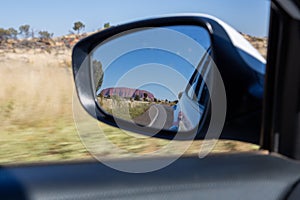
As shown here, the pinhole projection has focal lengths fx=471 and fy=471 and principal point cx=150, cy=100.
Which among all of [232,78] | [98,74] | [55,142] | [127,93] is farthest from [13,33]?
[232,78]

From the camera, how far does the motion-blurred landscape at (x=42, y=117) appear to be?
94.0 inches

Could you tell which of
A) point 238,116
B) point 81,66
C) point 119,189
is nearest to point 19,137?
point 81,66

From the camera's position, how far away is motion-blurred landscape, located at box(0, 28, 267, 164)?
2389 mm

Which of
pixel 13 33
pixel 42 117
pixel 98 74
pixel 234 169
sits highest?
pixel 13 33

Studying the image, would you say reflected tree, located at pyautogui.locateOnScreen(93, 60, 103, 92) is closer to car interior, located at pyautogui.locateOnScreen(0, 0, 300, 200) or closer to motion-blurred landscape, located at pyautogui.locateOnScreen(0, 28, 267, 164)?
motion-blurred landscape, located at pyautogui.locateOnScreen(0, 28, 267, 164)

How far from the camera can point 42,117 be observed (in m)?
4.55

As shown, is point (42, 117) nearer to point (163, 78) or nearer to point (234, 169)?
point (163, 78)

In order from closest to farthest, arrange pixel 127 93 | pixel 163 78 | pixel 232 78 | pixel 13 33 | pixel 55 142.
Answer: pixel 232 78
pixel 163 78
pixel 127 93
pixel 55 142
pixel 13 33

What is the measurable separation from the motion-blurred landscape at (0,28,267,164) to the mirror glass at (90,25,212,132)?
0.15m

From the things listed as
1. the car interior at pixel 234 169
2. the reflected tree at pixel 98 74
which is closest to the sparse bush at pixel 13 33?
the reflected tree at pixel 98 74

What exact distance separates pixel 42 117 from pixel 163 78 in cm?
261

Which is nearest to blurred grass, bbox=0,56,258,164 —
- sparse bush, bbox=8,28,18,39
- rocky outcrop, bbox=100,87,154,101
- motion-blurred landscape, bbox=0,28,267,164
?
motion-blurred landscape, bbox=0,28,267,164

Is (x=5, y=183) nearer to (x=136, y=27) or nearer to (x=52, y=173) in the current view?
(x=52, y=173)

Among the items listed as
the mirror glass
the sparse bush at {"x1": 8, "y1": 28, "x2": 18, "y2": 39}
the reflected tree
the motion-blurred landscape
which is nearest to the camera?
the mirror glass
